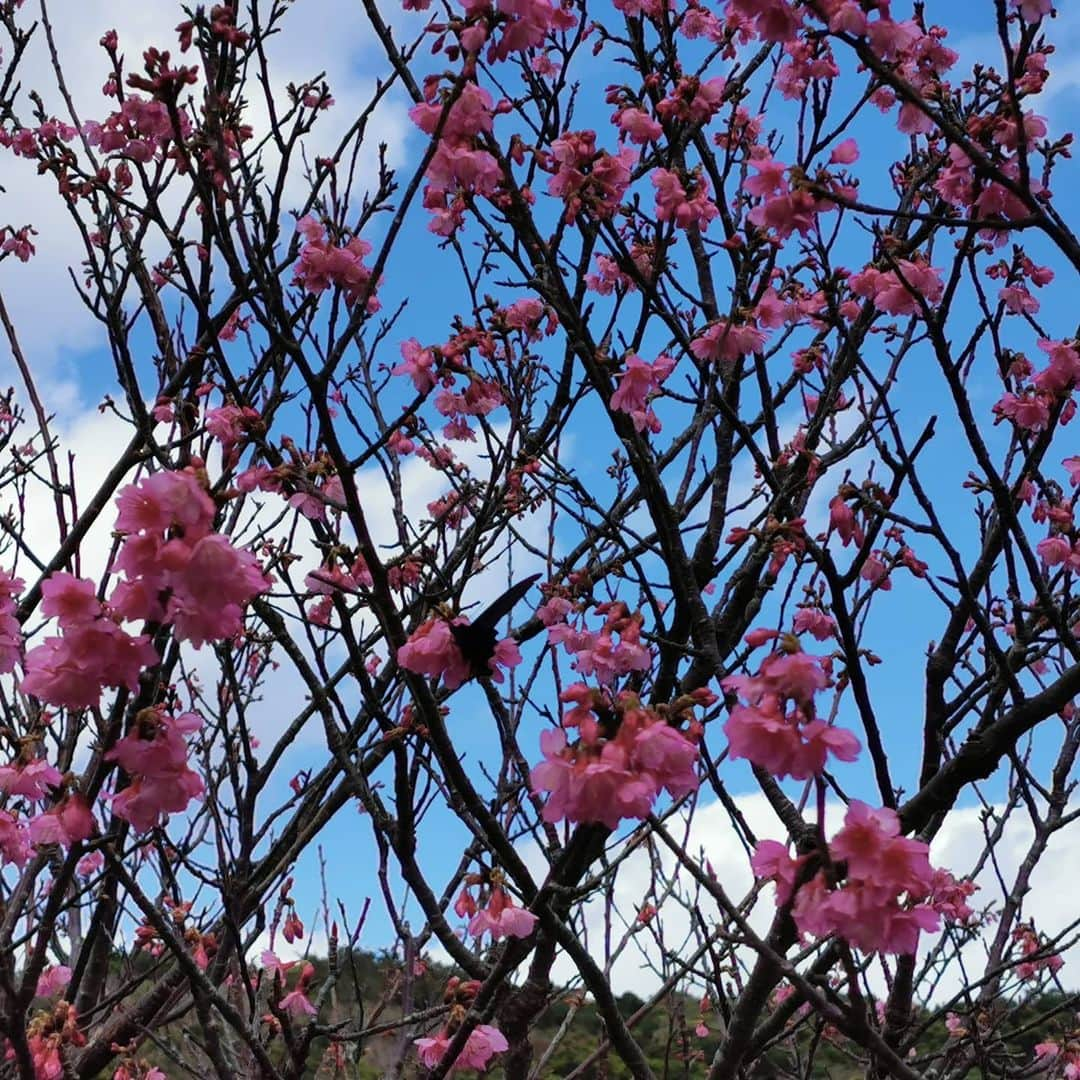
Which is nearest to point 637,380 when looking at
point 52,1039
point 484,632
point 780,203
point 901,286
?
point 780,203

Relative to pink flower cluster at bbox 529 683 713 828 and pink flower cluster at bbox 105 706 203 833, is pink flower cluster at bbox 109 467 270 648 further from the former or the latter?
pink flower cluster at bbox 529 683 713 828

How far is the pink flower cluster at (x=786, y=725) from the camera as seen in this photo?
169 cm

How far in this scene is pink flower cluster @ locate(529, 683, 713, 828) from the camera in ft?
5.63

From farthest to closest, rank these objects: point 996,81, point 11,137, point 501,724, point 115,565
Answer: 1. point 11,137
2. point 996,81
3. point 501,724
4. point 115,565

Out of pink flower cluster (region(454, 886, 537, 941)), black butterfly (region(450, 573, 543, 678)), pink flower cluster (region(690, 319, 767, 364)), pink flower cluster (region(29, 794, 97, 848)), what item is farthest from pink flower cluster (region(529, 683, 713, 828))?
pink flower cluster (region(690, 319, 767, 364))

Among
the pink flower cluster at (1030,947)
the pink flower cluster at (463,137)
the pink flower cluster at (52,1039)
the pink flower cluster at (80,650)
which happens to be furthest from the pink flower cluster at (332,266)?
the pink flower cluster at (1030,947)

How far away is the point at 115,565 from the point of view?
1.81m

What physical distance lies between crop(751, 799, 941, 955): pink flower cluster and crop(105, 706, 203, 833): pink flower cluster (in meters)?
1.09

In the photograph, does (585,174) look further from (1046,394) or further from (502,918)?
(502,918)

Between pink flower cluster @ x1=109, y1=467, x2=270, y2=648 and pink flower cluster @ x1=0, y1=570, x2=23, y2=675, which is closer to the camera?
pink flower cluster @ x1=109, y1=467, x2=270, y2=648

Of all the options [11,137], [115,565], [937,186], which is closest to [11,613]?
[115,565]

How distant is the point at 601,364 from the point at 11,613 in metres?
1.54

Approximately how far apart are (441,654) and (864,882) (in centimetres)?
90

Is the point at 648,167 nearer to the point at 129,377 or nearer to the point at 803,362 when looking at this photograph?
the point at 803,362
